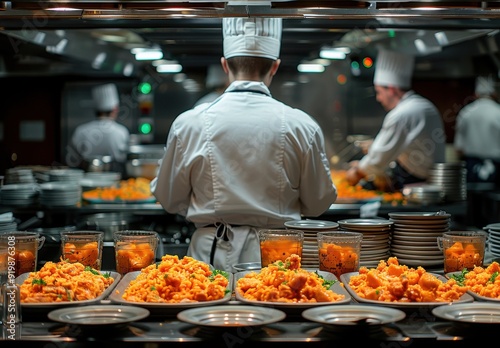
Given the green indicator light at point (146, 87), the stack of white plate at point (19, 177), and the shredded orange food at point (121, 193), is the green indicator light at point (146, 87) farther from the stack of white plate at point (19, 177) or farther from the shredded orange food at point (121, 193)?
the stack of white plate at point (19, 177)

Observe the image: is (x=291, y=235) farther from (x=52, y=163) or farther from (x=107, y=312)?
(x=52, y=163)

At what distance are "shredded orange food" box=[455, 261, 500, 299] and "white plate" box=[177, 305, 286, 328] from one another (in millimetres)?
769

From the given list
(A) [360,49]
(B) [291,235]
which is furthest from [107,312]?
(A) [360,49]

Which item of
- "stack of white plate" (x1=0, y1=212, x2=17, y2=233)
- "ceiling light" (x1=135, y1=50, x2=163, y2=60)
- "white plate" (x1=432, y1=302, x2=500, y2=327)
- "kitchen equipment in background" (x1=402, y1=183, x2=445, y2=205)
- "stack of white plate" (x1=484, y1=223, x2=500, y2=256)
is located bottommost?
"white plate" (x1=432, y1=302, x2=500, y2=327)

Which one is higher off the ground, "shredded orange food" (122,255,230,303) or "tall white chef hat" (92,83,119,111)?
"tall white chef hat" (92,83,119,111)

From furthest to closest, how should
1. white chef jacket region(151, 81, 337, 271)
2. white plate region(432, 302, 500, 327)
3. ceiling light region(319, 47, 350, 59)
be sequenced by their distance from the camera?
ceiling light region(319, 47, 350, 59) < white chef jacket region(151, 81, 337, 271) < white plate region(432, 302, 500, 327)

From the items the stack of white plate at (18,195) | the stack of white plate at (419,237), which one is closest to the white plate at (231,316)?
the stack of white plate at (419,237)

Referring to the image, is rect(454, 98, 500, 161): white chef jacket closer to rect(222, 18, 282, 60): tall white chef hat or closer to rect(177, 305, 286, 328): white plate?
rect(222, 18, 282, 60): tall white chef hat

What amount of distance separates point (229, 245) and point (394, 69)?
4.26 m

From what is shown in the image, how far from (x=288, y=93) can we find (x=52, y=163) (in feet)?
10.5

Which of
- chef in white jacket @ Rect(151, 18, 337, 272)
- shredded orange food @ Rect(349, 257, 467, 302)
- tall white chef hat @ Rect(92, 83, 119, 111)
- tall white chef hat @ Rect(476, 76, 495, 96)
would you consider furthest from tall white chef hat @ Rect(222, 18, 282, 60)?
tall white chef hat @ Rect(476, 76, 495, 96)

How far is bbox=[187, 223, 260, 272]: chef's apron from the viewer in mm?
3584

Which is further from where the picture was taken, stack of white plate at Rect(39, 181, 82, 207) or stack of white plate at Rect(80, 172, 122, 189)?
stack of white plate at Rect(80, 172, 122, 189)

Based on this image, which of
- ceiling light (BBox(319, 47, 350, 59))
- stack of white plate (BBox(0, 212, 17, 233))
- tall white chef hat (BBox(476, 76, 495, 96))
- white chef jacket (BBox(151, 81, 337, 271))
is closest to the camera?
white chef jacket (BBox(151, 81, 337, 271))
